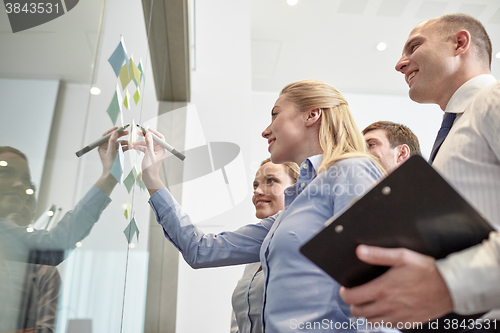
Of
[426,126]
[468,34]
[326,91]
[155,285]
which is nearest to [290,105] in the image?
[326,91]

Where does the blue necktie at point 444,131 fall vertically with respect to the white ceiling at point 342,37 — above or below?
below

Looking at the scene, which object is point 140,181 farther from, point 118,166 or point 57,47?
point 57,47

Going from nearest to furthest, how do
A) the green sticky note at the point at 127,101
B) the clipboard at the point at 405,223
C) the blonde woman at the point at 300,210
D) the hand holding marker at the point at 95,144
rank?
1. the clipboard at the point at 405,223
2. the hand holding marker at the point at 95,144
3. the blonde woman at the point at 300,210
4. the green sticky note at the point at 127,101

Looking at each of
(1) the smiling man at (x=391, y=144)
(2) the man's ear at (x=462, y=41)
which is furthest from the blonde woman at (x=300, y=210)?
(1) the smiling man at (x=391, y=144)

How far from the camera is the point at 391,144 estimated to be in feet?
5.87

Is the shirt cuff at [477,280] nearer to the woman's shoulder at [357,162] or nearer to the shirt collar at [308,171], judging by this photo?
the woman's shoulder at [357,162]

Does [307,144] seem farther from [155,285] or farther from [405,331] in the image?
[155,285]

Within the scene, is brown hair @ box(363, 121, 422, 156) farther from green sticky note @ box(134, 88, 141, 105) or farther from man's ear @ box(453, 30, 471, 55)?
green sticky note @ box(134, 88, 141, 105)

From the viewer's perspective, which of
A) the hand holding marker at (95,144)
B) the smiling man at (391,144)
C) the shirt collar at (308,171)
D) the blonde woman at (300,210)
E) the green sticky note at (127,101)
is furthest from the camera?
the smiling man at (391,144)

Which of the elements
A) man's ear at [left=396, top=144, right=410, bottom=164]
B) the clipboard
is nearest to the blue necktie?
the clipboard

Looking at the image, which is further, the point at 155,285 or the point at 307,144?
the point at 155,285

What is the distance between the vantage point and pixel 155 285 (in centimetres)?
194

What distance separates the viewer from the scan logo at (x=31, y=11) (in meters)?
0.48

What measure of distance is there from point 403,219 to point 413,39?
0.87 meters
